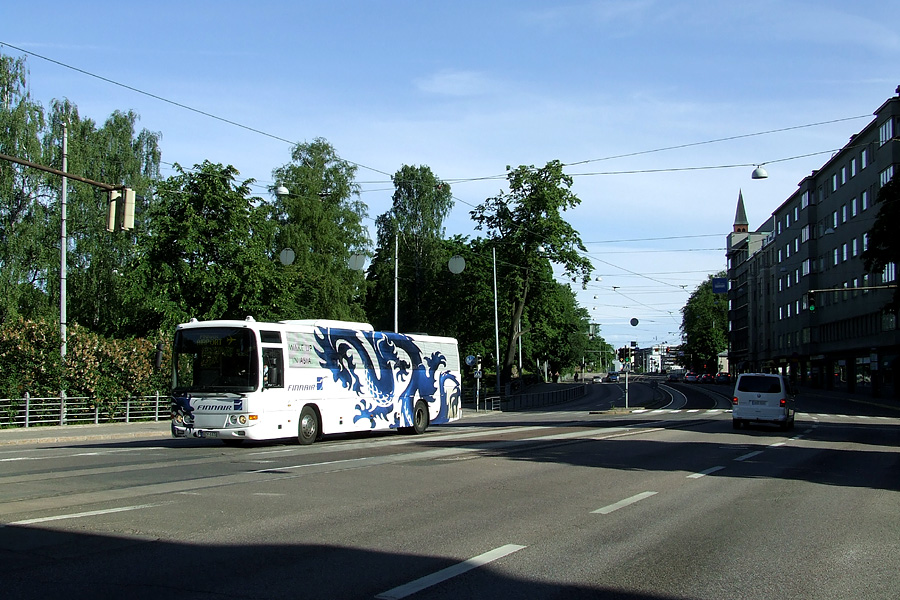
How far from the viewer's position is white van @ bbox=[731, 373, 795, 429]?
1077 inches

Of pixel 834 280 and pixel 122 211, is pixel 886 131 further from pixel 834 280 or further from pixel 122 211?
pixel 122 211

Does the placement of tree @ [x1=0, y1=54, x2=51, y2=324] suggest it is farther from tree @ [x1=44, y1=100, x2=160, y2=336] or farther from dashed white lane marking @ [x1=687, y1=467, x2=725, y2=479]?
dashed white lane marking @ [x1=687, y1=467, x2=725, y2=479]

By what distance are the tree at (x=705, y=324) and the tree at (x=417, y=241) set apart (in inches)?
3318

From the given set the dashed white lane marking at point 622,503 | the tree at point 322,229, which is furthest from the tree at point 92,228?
the dashed white lane marking at point 622,503

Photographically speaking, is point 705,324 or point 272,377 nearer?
point 272,377

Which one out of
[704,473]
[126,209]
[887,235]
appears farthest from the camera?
[887,235]

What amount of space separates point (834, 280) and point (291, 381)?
6811 centimetres

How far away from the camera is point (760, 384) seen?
27.7m

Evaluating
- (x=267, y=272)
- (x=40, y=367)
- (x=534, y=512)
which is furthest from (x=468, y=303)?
(x=534, y=512)

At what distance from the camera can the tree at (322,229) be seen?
5344 centimetres

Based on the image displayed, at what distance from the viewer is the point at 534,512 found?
984 centimetres

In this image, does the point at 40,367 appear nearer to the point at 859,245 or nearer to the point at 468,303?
the point at 468,303

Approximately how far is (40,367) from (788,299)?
3317 inches

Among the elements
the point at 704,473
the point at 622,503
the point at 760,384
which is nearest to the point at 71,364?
the point at 704,473
